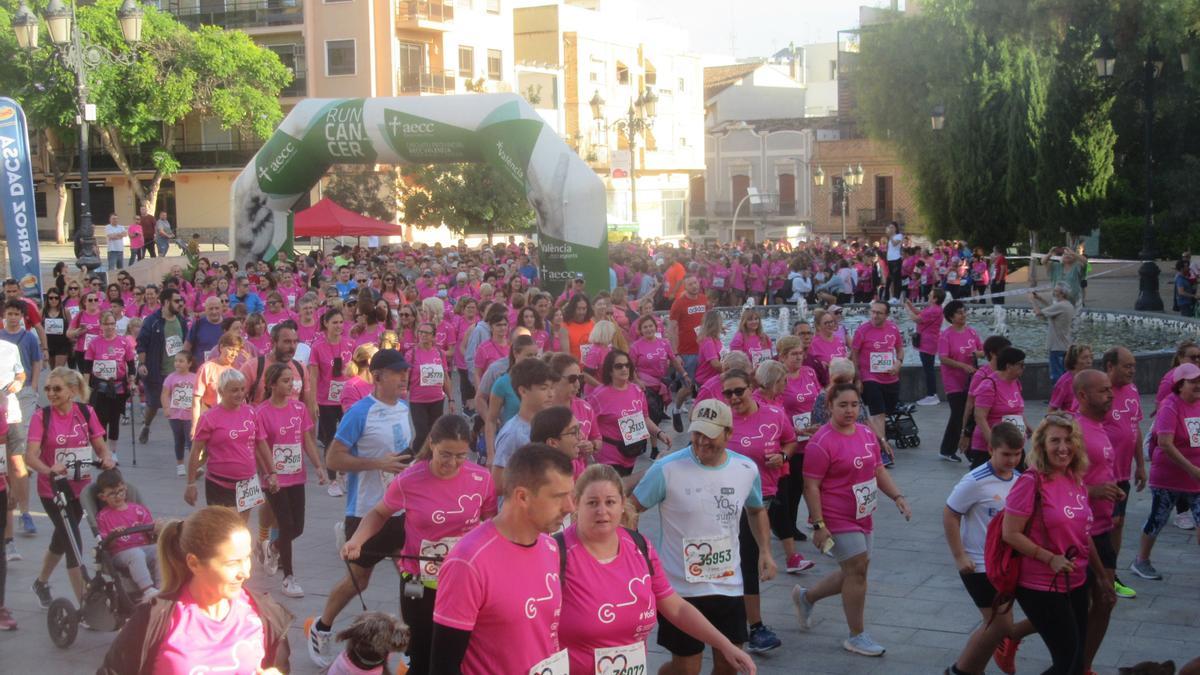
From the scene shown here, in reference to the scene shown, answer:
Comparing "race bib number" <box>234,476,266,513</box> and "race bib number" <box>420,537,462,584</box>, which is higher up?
"race bib number" <box>420,537,462,584</box>

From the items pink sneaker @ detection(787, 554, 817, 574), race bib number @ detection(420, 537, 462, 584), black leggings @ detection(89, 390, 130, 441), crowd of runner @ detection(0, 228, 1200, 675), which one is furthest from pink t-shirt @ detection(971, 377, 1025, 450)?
black leggings @ detection(89, 390, 130, 441)

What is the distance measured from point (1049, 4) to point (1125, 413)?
93.5ft

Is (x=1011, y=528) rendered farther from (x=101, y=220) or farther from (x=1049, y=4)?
(x=101, y=220)

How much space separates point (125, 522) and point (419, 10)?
49.4 metres

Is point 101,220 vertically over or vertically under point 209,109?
under

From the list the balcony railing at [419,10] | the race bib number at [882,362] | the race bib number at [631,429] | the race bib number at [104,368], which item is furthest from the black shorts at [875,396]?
the balcony railing at [419,10]

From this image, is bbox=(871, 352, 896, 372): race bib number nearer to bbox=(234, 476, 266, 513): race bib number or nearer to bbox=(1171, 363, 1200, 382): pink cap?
bbox=(1171, 363, 1200, 382): pink cap

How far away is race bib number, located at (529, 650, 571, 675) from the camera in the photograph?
14.0 feet

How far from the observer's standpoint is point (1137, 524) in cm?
1052

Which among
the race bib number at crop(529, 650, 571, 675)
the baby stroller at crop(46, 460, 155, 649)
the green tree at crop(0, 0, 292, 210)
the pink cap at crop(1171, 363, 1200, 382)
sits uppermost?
the green tree at crop(0, 0, 292, 210)

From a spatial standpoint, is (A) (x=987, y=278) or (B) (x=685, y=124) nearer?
(A) (x=987, y=278)

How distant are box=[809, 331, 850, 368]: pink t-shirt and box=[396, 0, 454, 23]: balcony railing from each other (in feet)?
149

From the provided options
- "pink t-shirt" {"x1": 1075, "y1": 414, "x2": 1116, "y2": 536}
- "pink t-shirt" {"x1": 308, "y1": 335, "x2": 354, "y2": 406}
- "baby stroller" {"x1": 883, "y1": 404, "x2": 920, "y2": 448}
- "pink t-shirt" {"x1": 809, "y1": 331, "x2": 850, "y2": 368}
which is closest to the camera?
"pink t-shirt" {"x1": 1075, "y1": 414, "x2": 1116, "y2": 536}

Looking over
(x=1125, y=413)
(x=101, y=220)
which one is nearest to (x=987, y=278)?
(x=1125, y=413)
